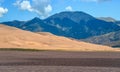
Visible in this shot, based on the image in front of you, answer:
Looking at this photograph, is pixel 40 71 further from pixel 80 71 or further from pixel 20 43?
pixel 20 43

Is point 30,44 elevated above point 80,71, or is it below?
above

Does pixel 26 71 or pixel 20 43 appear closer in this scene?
pixel 26 71

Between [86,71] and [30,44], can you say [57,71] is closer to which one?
[86,71]

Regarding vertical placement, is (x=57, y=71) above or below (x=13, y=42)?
below

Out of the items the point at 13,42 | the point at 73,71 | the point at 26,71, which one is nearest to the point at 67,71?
the point at 73,71

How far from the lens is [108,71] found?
46.8 meters

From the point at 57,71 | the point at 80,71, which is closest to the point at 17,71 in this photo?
the point at 57,71

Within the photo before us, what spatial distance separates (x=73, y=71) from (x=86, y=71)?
1648 mm

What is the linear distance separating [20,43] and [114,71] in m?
152

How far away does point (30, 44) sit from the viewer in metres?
199

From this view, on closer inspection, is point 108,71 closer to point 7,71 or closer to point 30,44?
point 7,71

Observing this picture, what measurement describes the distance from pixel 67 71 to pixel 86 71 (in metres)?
2.48

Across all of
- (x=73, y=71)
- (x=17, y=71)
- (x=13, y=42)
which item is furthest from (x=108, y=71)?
(x=13, y=42)

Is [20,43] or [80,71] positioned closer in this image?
[80,71]
